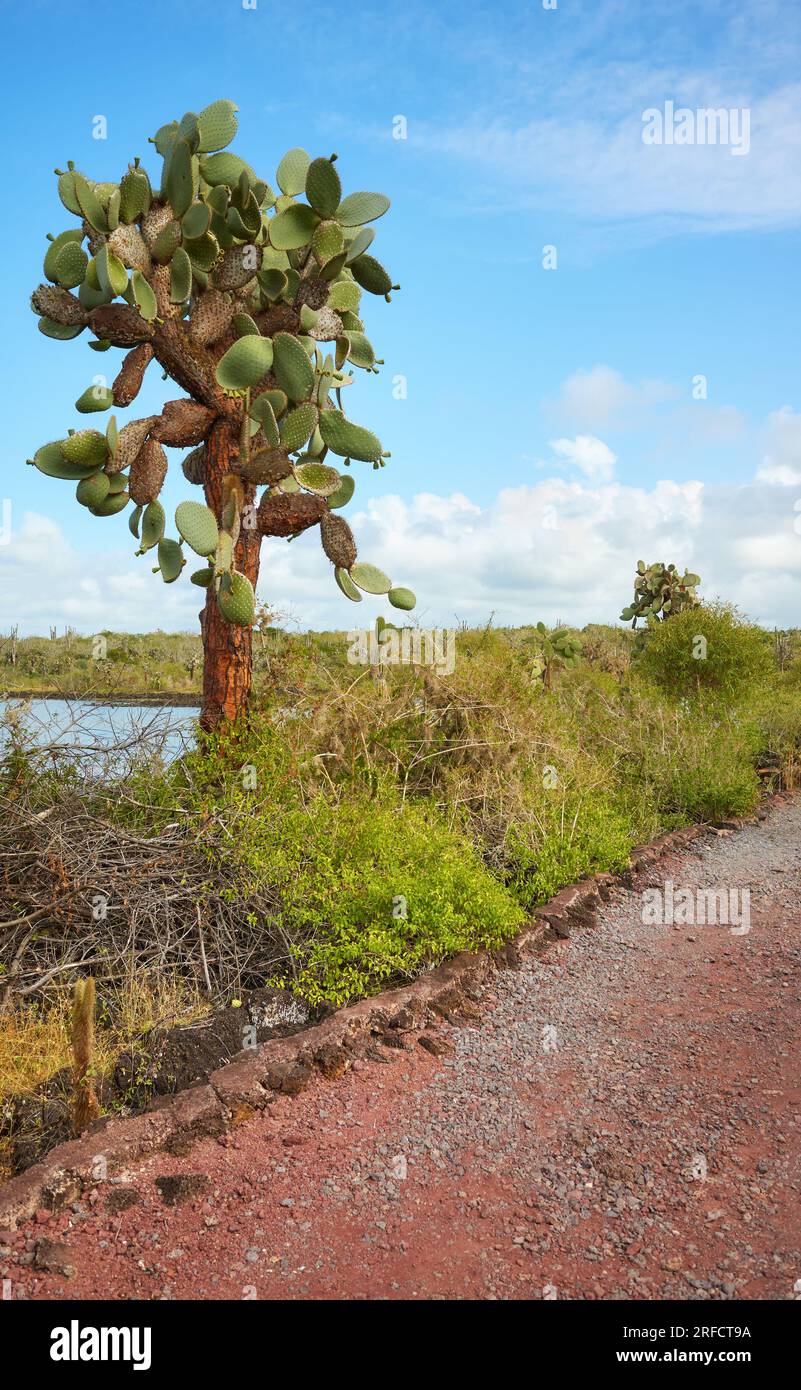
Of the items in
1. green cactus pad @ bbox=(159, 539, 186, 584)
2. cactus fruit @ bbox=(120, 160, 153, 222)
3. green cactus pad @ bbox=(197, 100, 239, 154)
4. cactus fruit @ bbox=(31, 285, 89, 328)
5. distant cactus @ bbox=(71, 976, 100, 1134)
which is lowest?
distant cactus @ bbox=(71, 976, 100, 1134)

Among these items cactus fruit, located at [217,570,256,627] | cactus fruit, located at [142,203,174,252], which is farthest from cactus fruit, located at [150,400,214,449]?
cactus fruit, located at [217,570,256,627]

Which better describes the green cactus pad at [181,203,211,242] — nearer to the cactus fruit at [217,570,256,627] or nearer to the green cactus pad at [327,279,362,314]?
the green cactus pad at [327,279,362,314]

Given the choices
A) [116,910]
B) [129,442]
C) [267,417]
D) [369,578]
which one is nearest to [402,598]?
[369,578]

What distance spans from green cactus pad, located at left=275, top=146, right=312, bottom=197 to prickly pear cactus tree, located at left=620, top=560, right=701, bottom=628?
14317 mm

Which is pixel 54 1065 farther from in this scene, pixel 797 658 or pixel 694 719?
pixel 797 658

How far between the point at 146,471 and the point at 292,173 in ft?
8.78

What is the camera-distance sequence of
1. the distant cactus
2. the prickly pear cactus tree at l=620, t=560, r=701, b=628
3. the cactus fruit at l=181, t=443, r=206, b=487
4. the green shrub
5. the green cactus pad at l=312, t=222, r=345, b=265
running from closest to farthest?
1. the distant cactus
2. the green cactus pad at l=312, t=222, r=345, b=265
3. the cactus fruit at l=181, t=443, r=206, b=487
4. the green shrub
5. the prickly pear cactus tree at l=620, t=560, r=701, b=628

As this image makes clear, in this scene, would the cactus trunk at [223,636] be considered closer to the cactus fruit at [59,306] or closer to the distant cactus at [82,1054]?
the cactus fruit at [59,306]

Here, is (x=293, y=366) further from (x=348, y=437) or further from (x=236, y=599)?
(x=236, y=599)

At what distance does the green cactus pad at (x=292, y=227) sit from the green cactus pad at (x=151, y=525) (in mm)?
2001

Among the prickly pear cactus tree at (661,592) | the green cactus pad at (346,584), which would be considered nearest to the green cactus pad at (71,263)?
the green cactus pad at (346,584)

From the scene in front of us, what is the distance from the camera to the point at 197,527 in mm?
6141

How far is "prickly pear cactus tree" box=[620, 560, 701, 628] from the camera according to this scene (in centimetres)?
2042
